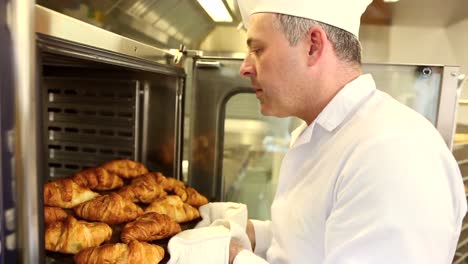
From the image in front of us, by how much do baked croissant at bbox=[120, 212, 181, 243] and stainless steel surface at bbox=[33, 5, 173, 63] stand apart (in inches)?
15.9

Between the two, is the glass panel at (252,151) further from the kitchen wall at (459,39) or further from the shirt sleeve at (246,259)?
the kitchen wall at (459,39)

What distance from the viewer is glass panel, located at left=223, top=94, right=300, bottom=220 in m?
1.38

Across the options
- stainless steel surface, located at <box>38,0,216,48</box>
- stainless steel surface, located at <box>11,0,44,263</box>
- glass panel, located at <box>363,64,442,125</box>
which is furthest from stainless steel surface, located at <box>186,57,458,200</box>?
stainless steel surface, located at <box>11,0,44,263</box>

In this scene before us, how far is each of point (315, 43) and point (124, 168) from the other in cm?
71

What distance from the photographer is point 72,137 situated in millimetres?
1229

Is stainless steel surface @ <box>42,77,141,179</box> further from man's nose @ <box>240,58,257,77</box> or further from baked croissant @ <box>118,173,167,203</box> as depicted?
man's nose @ <box>240,58,257,77</box>

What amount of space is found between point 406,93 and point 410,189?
0.69 metres

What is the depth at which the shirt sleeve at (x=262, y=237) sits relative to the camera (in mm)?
1085

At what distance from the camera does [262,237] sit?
1099mm

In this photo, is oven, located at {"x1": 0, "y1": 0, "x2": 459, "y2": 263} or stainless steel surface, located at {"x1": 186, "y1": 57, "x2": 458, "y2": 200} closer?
oven, located at {"x1": 0, "y1": 0, "x2": 459, "y2": 263}

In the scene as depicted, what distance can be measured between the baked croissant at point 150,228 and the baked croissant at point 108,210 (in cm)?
6

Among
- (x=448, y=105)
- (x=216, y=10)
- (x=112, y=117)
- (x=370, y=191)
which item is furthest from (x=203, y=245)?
(x=448, y=105)

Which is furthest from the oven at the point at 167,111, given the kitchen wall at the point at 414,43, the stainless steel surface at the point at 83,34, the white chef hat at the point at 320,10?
the kitchen wall at the point at 414,43

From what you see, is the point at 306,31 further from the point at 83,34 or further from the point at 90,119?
the point at 90,119
